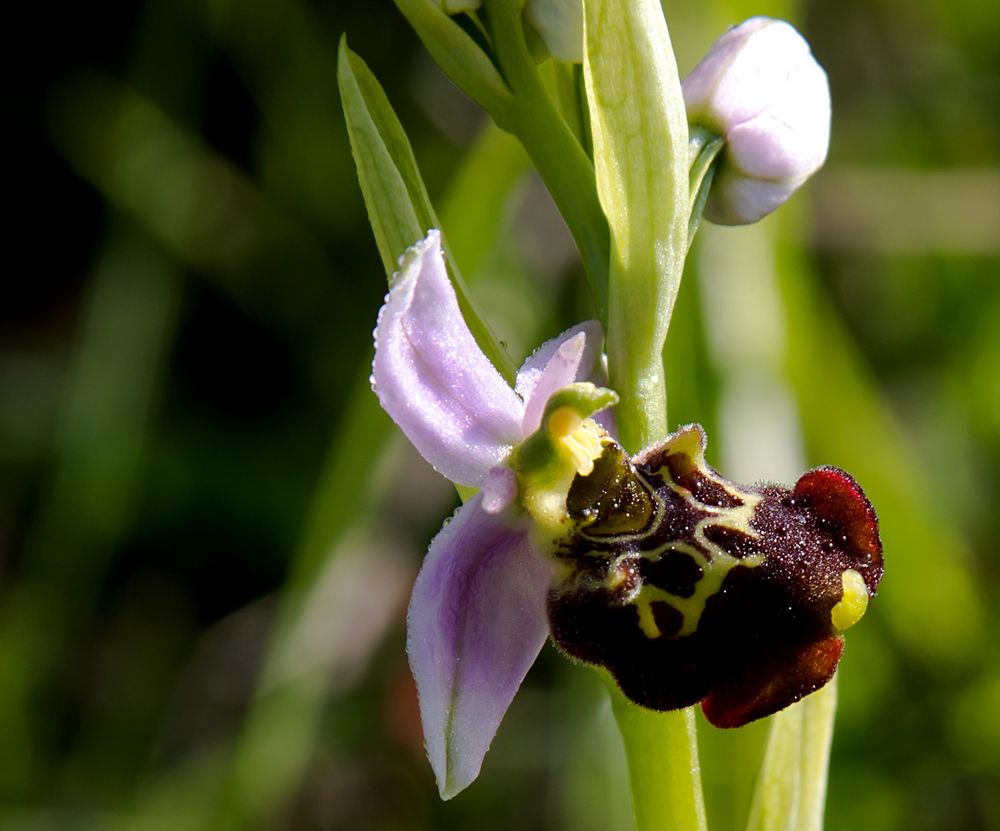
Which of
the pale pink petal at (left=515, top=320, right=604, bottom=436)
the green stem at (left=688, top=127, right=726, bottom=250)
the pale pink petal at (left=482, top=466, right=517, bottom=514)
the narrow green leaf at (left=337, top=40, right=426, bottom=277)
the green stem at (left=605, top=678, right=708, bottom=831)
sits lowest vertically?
the green stem at (left=605, top=678, right=708, bottom=831)

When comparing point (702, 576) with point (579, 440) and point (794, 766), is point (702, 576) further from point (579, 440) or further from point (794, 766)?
point (794, 766)

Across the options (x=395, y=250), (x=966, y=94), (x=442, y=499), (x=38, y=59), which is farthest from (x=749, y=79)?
(x=38, y=59)

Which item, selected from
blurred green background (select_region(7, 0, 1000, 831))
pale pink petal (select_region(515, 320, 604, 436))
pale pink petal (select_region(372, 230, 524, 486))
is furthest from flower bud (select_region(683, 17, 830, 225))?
blurred green background (select_region(7, 0, 1000, 831))

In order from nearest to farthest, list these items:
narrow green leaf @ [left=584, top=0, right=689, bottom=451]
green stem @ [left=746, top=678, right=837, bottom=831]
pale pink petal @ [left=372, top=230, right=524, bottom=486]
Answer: pale pink petal @ [left=372, top=230, right=524, bottom=486] < narrow green leaf @ [left=584, top=0, right=689, bottom=451] < green stem @ [left=746, top=678, right=837, bottom=831]

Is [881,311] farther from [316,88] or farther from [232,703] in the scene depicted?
[232,703]

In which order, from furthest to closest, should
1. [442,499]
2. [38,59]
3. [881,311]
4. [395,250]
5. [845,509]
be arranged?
[38,59] → [881,311] → [442,499] → [395,250] → [845,509]

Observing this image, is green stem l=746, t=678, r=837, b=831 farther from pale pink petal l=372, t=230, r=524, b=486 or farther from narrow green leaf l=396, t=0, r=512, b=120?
narrow green leaf l=396, t=0, r=512, b=120

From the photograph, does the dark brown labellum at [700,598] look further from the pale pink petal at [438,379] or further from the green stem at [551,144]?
Answer: the green stem at [551,144]
